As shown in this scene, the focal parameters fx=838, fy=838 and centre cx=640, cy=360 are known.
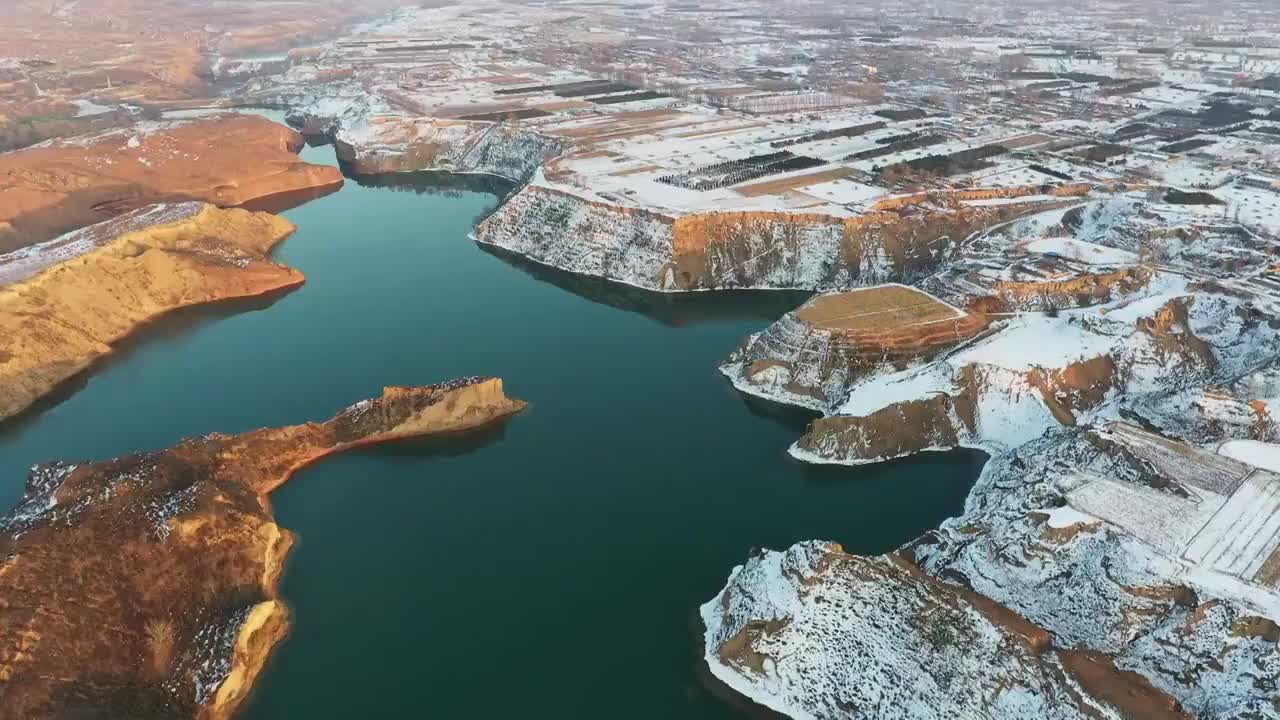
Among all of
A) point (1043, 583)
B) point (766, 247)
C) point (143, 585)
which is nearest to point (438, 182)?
point (766, 247)

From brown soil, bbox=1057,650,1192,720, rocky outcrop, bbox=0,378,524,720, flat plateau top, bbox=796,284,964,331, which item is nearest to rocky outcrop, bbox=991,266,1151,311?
flat plateau top, bbox=796,284,964,331

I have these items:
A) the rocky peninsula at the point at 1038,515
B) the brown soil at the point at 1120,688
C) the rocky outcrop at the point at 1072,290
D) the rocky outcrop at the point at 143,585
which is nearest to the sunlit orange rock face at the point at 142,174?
the rocky outcrop at the point at 143,585

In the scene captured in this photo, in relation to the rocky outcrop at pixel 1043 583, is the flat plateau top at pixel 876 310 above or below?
above

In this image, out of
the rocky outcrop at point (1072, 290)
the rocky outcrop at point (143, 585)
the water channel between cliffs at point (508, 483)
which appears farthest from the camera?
the rocky outcrop at point (1072, 290)

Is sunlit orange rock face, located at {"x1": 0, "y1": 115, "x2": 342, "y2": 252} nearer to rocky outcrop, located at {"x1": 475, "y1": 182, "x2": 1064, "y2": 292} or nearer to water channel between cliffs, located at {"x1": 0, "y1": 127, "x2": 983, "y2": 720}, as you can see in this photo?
water channel between cliffs, located at {"x1": 0, "y1": 127, "x2": 983, "y2": 720}

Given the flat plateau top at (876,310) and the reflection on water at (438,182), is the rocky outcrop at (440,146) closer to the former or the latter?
the reflection on water at (438,182)

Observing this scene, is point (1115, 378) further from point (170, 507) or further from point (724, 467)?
point (170, 507)
